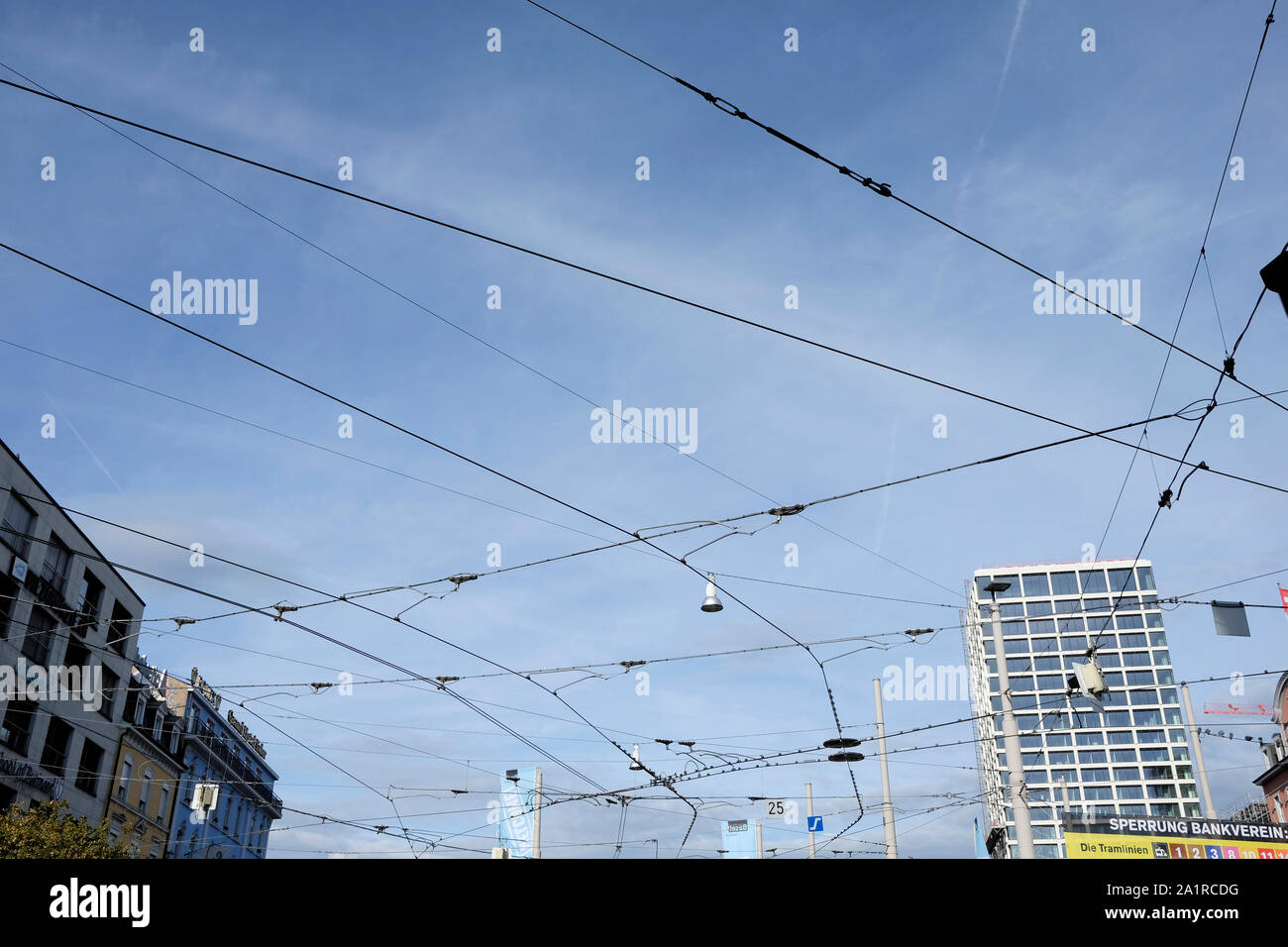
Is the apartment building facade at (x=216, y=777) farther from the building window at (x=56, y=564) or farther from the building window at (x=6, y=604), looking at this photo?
the building window at (x=6, y=604)

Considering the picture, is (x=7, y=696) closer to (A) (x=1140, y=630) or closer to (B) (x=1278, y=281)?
(B) (x=1278, y=281)

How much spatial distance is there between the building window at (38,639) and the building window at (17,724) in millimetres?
1686

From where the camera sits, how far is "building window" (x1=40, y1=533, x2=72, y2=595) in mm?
39969

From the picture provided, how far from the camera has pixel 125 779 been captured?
48.2 meters

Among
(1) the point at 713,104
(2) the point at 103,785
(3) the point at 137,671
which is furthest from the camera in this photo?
(3) the point at 137,671

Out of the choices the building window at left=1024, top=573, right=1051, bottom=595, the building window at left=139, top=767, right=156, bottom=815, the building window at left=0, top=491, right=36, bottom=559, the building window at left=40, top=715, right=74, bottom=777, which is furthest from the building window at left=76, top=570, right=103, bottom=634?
the building window at left=1024, top=573, right=1051, bottom=595

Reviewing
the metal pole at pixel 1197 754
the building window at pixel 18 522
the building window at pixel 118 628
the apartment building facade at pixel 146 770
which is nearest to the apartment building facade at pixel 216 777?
the apartment building facade at pixel 146 770

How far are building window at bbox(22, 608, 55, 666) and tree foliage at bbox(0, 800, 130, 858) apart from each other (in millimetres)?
7241

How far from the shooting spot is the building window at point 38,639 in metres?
37.8

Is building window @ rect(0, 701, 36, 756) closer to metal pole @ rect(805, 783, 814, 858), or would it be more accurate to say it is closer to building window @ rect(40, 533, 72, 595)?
building window @ rect(40, 533, 72, 595)

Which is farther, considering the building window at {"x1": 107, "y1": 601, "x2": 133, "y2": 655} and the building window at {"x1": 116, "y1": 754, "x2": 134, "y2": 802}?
the building window at {"x1": 116, "y1": 754, "x2": 134, "y2": 802}
